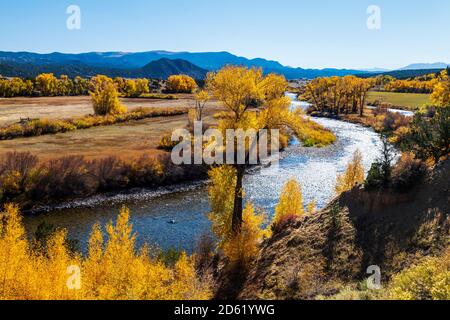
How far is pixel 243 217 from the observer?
3106cm

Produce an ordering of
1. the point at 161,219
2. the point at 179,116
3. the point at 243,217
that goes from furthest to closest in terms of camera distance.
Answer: the point at 179,116, the point at 161,219, the point at 243,217

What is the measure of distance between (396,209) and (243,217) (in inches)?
471

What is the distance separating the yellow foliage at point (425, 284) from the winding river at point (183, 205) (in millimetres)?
20778

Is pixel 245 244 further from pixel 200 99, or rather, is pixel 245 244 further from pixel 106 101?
pixel 106 101

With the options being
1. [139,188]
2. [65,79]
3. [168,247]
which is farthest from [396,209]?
[65,79]

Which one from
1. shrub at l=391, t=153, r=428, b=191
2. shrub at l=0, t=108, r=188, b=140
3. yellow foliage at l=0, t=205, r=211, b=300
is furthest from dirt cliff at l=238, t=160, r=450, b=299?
shrub at l=0, t=108, r=188, b=140

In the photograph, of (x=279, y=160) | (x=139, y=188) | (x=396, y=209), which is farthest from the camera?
(x=279, y=160)

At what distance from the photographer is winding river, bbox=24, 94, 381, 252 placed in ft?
122

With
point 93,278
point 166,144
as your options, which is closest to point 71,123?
point 166,144

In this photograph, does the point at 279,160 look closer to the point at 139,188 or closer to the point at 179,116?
the point at 139,188

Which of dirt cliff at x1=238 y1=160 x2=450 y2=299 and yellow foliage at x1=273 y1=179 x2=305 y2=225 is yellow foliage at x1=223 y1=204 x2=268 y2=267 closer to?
dirt cliff at x1=238 y1=160 x2=450 y2=299

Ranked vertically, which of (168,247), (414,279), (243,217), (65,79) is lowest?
(168,247)

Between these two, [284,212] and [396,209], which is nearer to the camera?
[396,209]

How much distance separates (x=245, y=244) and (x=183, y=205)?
19952 millimetres
